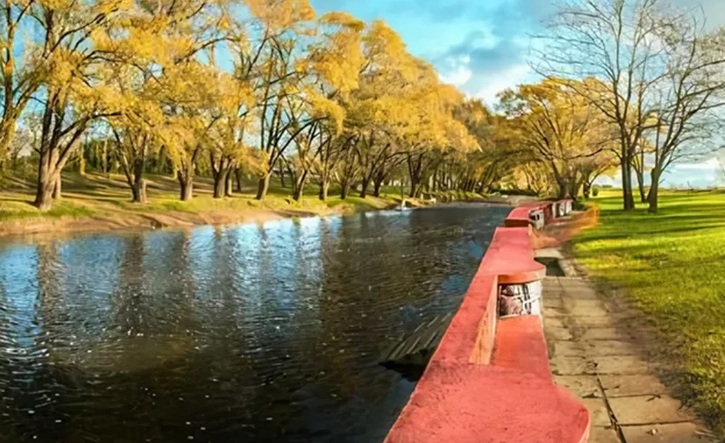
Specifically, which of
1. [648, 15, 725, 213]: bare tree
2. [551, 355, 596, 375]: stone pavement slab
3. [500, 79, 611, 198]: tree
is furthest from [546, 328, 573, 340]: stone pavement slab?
[500, 79, 611, 198]: tree

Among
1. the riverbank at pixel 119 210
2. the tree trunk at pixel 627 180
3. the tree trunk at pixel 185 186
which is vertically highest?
the tree trunk at pixel 627 180

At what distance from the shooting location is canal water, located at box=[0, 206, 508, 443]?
5758mm

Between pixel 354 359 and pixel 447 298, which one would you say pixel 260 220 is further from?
pixel 354 359

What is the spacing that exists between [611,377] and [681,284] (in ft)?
14.5

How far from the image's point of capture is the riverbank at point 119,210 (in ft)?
78.9

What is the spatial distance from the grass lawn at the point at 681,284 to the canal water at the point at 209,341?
272cm

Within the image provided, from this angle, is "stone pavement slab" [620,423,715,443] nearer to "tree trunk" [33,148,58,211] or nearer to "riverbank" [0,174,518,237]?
"riverbank" [0,174,518,237]

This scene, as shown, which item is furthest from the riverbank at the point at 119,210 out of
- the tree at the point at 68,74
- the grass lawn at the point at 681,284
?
the grass lawn at the point at 681,284

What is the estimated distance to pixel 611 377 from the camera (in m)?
5.23

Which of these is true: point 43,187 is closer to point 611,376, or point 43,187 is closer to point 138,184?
point 138,184

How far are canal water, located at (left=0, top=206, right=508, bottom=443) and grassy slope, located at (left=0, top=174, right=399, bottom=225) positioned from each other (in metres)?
8.31

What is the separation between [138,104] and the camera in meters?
25.2

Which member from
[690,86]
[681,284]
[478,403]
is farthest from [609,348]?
[690,86]

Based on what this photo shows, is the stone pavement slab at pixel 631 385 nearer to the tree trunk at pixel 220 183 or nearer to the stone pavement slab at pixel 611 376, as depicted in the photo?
the stone pavement slab at pixel 611 376
